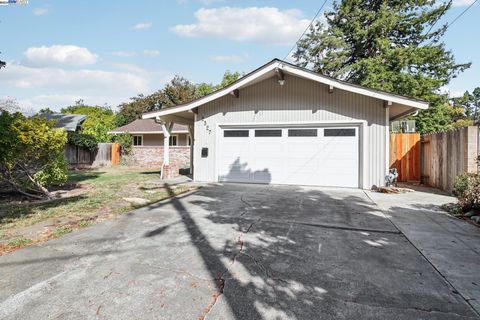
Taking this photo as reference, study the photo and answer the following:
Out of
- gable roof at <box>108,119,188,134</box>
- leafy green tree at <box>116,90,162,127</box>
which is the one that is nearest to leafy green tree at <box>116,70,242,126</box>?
leafy green tree at <box>116,90,162,127</box>

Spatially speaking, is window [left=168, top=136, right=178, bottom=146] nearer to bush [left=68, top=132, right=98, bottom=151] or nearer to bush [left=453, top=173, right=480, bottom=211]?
bush [left=68, top=132, right=98, bottom=151]

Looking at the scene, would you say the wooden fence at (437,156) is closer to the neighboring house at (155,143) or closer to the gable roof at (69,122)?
the neighboring house at (155,143)

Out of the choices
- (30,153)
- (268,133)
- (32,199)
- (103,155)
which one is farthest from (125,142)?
(268,133)

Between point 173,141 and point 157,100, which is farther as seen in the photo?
point 157,100

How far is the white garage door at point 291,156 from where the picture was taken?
8.91 metres

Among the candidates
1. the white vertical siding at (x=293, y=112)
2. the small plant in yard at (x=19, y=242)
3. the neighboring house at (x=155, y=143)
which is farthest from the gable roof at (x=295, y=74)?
the neighboring house at (x=155, y=143)

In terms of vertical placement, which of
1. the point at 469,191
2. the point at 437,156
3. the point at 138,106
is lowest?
the point at 469,191

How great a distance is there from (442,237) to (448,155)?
5205 millimetres

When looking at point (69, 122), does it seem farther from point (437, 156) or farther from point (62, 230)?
point (437, 156)

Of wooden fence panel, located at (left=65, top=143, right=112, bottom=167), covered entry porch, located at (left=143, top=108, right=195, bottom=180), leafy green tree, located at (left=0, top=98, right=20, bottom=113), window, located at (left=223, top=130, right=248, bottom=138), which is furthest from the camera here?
leafy green tree, located at (left=0, top=98, right=20, bottom=113)

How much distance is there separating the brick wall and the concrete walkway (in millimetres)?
14770

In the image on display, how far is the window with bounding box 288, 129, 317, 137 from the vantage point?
920 cm

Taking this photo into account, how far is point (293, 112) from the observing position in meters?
9.30

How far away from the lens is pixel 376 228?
4.41 m
